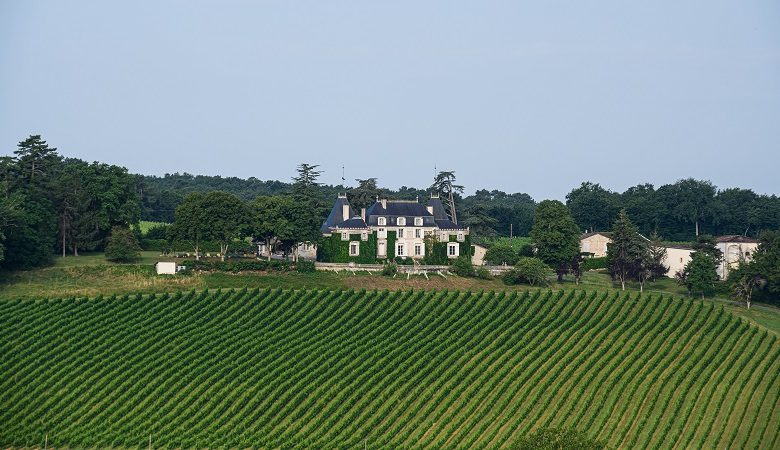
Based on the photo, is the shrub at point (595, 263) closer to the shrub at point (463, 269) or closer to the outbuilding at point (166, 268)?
the shrub at point (463, 269)

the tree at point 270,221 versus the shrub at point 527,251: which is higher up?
the tree at point 270,221

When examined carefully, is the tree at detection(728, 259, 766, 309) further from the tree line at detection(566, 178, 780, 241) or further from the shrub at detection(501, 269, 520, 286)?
the tree line at detection(566, 178, 780, 241)

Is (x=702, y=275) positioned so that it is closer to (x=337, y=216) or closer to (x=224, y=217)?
(x=337, y=216)

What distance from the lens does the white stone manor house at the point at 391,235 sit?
96500 millimetres

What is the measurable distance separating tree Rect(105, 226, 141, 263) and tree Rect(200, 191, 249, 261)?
5.74 m

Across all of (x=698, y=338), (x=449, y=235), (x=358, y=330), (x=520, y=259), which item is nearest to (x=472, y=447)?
(x=358, y=330)

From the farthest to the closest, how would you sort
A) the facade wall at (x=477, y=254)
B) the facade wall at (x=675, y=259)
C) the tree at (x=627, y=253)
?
the facade wall at (x=477, y=254)
the facade wall at (x=675, y=259)
the tree at (x=627, y=253)

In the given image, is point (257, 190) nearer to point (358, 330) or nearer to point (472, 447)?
point (358, 330)

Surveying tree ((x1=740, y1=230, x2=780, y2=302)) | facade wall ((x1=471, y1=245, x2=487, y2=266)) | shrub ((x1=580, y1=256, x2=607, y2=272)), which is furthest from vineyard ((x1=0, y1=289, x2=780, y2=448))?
facade wall ((x1=471, y1=245, x2=487, y2=266))

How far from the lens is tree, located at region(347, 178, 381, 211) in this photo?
11950cm

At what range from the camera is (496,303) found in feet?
258

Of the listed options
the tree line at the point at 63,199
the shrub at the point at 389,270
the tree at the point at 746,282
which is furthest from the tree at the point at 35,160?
the tree at the point at 746,282

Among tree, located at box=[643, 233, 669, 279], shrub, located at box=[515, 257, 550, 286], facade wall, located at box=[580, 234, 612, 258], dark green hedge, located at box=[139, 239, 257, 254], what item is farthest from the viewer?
facade wall, located at box=[580, 234, 612, 258]

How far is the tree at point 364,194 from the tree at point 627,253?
1320 inches
